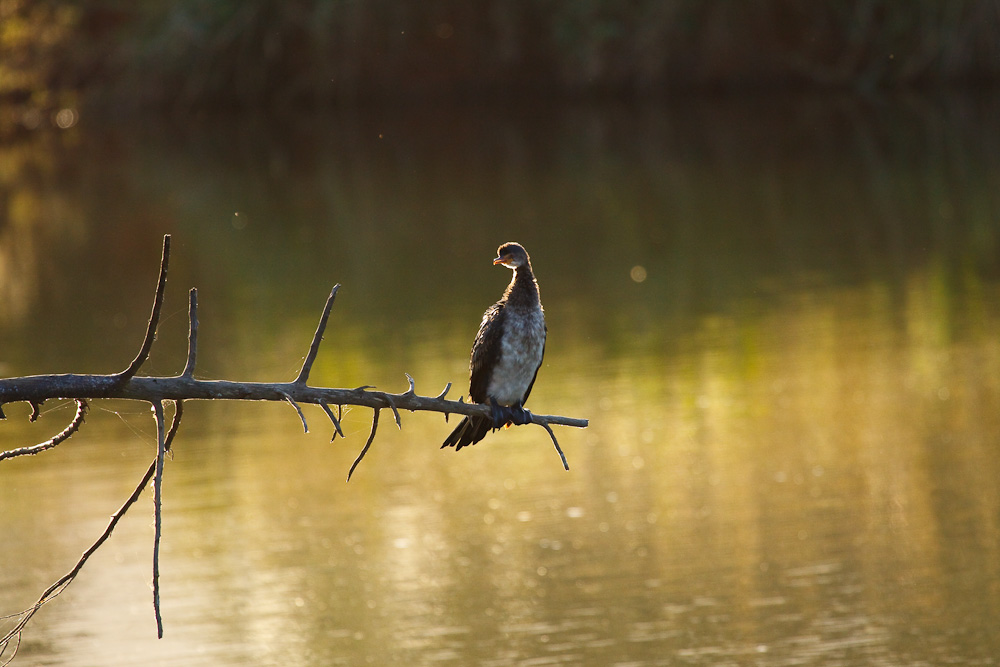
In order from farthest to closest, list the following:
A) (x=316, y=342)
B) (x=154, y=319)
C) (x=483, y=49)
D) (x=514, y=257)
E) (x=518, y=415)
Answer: (x=483, y=49) < (x=514, y=257) < (x=518, y=415) < (x=316, y=342) < (x=154, y=319)

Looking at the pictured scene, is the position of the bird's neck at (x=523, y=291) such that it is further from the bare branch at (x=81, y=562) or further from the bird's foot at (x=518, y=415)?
the bare branch at (x=81, y=562)

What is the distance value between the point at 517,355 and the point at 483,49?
28095 millimetres

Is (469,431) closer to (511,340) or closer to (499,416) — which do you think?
(499,416)

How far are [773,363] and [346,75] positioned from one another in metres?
21.3

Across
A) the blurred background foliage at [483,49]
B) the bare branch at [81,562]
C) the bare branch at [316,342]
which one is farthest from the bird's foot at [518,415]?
the blurred background foliage at [483,49]

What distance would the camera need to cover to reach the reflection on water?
802 centimetres

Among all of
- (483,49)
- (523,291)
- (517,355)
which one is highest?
(483,49)

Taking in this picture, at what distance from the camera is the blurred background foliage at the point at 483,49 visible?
29.2 meters

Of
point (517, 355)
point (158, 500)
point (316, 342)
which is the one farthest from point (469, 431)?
point (158, 500)

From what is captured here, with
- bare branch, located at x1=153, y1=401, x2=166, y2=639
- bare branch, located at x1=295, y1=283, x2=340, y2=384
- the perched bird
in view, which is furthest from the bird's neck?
bare branch, located at x1=153, y1=401, x2=166, y2=639

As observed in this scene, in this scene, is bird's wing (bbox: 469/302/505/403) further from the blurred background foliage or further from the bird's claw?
the blurred background foliage

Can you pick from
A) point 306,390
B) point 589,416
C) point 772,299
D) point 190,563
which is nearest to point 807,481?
point 589,416

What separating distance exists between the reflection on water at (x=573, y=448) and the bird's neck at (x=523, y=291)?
1672mm

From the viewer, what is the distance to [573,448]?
412 inches
